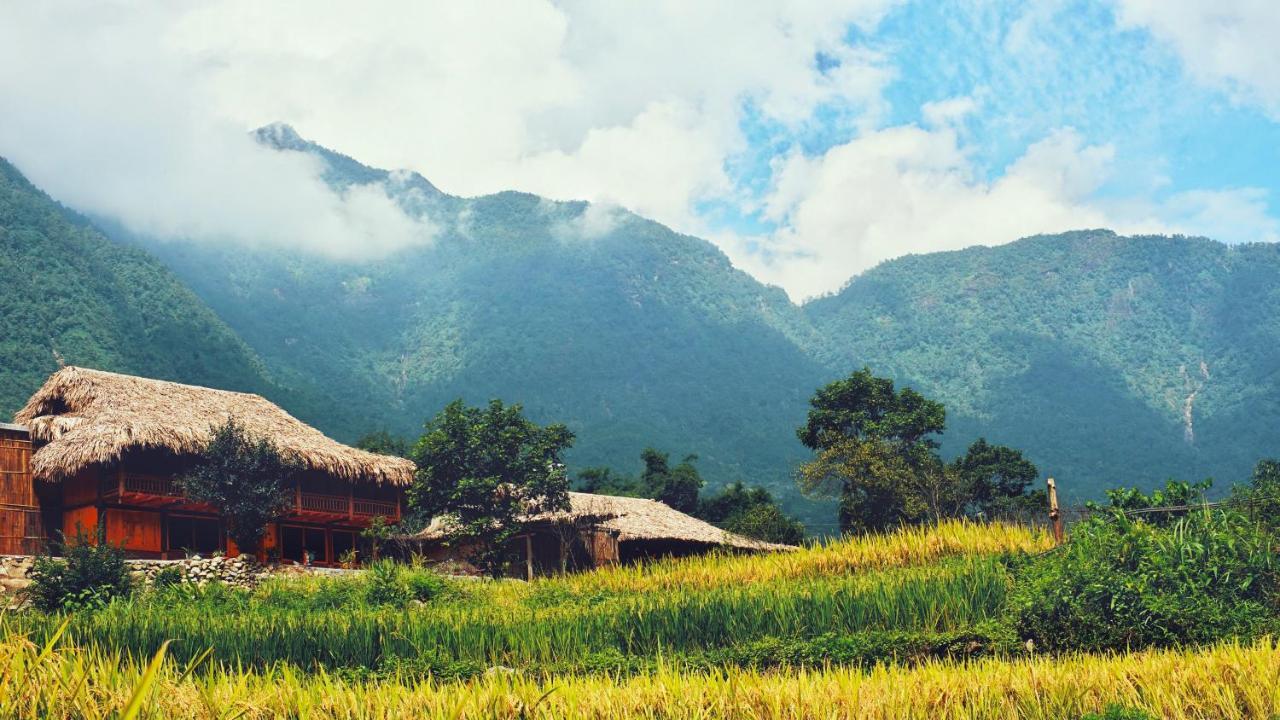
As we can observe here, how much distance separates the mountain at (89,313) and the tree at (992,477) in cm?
3065

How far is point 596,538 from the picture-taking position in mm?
25938

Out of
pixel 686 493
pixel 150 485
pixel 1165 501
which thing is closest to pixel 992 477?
pixel 686 493

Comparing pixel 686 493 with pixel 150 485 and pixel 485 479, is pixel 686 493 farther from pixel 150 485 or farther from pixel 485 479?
pixel 150 485

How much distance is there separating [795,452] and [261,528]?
165 ft

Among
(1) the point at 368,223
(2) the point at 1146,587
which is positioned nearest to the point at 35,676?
(2) the point at 1146,587

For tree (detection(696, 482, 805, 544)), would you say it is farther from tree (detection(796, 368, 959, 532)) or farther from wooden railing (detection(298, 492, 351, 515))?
wooden railing (detection(298, 492, 351, 515))

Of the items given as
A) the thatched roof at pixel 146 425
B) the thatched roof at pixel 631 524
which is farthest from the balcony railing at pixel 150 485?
the thatched roof at pixel 631 524

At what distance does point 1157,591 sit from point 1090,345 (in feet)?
280

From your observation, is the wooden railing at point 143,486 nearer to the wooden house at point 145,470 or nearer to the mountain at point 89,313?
the wooden house at point 145,470

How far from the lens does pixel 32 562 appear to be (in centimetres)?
1823

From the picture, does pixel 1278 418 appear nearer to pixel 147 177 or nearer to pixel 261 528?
pixel 261 528

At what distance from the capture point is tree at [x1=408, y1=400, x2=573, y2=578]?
78.6 feet

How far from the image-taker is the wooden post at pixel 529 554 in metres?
23.8

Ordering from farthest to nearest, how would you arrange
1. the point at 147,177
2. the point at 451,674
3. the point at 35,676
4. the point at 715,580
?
the point at 147,177
the point at 715,580
the point at 451,674
the point at 35,676
